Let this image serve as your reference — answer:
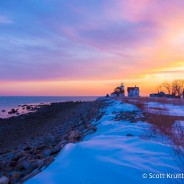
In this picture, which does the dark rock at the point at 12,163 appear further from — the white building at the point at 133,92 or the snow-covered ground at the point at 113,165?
the white building at the point at 133,92

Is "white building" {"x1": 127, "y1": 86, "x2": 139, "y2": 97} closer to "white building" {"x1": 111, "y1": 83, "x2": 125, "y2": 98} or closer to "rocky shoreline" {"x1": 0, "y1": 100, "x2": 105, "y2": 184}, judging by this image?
"white building" {"x1": 111, "y1": 83, "x2": 125, "y2": 98}

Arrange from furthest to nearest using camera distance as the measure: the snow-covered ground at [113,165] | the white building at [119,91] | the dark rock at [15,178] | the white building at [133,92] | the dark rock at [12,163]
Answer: the white building at [133,92]
the white building at [119,91]
the dark rock at [12,163]
the dark rock at [15,178]
the snow-covered ground at [113,165]

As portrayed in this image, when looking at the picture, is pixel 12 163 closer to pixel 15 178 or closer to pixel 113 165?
pixel 15 178

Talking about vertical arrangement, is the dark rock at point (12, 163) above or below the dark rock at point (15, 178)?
below

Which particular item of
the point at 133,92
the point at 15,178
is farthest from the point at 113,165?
the point at 133,92

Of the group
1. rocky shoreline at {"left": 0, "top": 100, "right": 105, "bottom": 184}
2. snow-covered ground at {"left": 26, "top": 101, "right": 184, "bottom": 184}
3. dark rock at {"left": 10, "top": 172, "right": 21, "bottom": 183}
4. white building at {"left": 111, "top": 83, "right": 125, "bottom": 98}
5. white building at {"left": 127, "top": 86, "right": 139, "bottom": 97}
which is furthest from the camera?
white building at {"left": 127, "top": 86, "right": 139, "bottom": 97}

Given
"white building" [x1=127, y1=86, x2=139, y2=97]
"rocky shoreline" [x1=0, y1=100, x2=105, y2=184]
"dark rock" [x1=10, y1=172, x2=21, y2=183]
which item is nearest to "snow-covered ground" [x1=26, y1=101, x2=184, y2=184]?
"rocky shoreline" [x1=0, y1=100, x2=105, y2=184]

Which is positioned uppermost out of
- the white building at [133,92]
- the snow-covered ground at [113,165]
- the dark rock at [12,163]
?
the white building at [133,92]

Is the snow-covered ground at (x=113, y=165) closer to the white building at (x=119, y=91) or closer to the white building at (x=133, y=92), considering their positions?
the white building at (x=119, y=91)

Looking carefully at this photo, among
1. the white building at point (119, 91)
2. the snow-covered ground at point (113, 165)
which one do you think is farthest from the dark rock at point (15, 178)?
the white building at point (119, 91)

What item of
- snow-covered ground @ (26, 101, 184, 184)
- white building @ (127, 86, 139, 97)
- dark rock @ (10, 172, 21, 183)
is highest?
white building @ (127, 86, 139, 97)

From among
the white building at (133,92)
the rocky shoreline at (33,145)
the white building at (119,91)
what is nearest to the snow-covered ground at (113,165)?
the rocky shoreline at (33,145)

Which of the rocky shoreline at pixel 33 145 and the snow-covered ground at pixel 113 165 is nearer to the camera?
the snow-covered ground at pixel 113 165

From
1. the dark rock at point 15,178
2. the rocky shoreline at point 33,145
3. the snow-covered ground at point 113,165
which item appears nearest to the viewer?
the snow-covered ground at point 113,165
